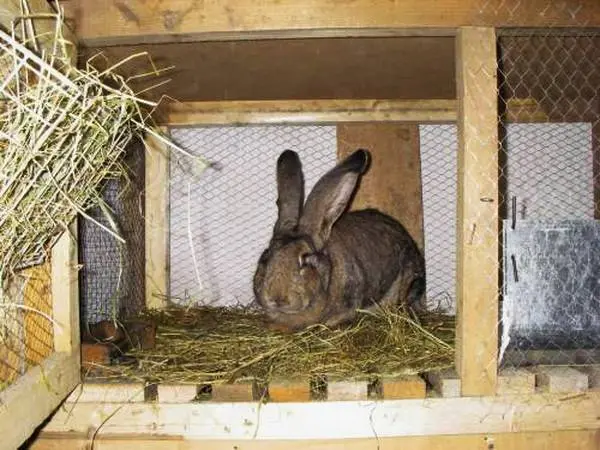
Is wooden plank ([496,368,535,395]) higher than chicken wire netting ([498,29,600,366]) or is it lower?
lower

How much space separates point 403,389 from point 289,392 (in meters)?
0.58

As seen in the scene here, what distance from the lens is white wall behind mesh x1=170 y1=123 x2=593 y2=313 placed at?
568 cm

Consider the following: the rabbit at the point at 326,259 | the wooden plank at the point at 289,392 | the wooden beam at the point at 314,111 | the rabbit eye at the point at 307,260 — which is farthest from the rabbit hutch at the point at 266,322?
the wooden beam at the point at 314,111

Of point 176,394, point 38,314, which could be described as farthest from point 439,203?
point 38,314

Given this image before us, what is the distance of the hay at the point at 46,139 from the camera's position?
1726 mm

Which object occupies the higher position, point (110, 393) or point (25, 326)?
point (25, 326)

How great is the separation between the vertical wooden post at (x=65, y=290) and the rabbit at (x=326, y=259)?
4.18 feet

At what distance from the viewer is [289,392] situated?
2893 millimetres

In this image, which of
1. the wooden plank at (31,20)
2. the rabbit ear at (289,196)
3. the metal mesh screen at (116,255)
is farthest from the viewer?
the rabbit ear at (289,196)

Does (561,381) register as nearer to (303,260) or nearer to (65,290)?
(303,260)

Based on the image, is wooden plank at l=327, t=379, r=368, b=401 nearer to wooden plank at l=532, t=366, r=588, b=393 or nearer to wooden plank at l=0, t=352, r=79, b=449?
wooden plank at l=532, t=366, r=588, b=393

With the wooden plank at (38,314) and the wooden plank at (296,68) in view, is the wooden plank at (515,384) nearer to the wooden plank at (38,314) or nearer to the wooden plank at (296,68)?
the wooden plank at (296,68)

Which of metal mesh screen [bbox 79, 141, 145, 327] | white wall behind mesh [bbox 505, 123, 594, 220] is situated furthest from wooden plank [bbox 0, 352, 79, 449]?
white wall behind mesh [bbox 505, 123, 594, 220]

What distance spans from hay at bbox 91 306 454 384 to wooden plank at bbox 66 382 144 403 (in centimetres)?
9
